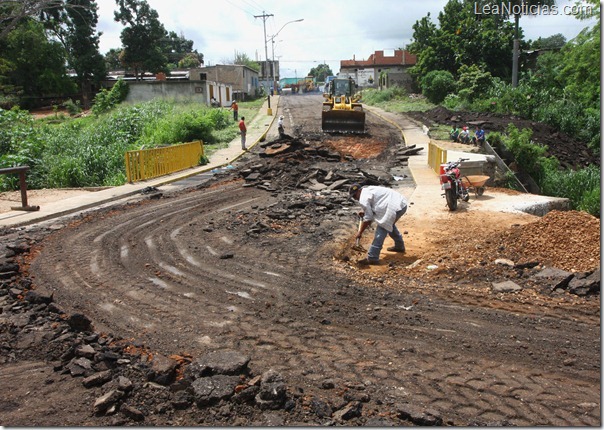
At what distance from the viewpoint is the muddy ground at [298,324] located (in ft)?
14.6

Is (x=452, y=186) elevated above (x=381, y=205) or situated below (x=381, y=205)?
below

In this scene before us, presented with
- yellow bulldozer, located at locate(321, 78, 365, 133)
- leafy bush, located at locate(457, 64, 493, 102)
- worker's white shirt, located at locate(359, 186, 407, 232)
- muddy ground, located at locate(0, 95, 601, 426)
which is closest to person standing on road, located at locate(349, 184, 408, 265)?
worker's white shirt, located at locate(359, 186, 407, 232)

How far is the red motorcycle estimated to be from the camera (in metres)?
12.6

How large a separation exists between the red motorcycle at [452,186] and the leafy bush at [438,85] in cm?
3515

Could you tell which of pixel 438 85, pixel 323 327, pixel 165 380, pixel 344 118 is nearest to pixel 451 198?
pixel 323 327

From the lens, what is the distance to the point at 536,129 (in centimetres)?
3012

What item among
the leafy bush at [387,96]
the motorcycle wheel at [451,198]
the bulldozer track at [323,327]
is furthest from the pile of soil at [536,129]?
the bulldozer track at [323,327]

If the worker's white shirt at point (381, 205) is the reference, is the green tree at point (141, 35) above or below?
above

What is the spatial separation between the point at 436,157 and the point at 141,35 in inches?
Result: 1988

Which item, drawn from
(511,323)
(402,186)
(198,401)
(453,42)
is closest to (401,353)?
(511,323)

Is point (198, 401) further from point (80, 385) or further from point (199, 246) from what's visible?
point (199, 246)

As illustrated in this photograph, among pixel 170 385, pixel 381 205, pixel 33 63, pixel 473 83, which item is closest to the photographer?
pixel 170 385

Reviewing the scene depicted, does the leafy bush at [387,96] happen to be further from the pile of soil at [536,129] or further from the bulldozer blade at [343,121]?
the bulldozer blade at [343,121]

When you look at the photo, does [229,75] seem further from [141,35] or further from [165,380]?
[165,380]
